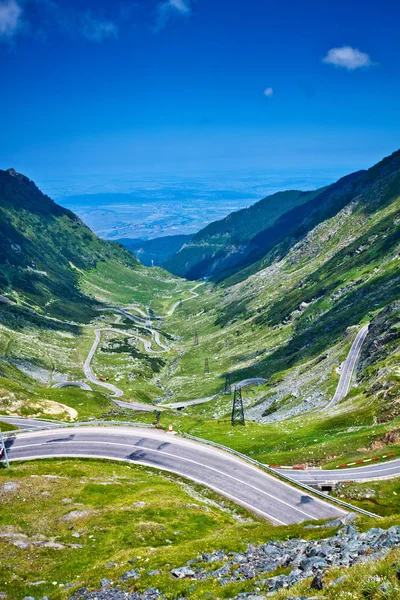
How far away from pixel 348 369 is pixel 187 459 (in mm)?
80793

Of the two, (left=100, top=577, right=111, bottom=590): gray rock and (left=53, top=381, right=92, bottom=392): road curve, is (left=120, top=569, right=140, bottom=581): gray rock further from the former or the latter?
(left=53, top=381, right=92, bottom=392): road curve

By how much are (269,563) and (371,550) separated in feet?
31.6

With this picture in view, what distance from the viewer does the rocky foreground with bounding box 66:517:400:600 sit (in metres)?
24.2

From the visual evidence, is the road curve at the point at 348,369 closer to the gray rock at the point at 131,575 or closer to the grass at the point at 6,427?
the grass at the point at 6,427

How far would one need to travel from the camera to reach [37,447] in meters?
78.2

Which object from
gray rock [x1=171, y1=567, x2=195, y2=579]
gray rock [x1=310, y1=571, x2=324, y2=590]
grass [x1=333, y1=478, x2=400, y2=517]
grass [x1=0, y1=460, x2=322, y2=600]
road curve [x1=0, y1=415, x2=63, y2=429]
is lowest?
grass [x1=333, y1=478, x2=400, y2=517]

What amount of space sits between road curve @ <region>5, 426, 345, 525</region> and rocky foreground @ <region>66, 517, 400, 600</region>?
19.8 m

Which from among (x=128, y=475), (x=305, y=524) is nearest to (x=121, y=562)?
(x=305, y=524)

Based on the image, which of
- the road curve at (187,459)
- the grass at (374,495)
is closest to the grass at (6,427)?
the road curve at (187,459)

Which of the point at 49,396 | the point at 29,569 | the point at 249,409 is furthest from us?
the point at 249,409

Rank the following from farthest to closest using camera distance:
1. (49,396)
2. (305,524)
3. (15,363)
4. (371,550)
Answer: (15,363) → (49,396) → (305,524) → (371,550)

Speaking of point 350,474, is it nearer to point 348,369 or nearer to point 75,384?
point 348,369

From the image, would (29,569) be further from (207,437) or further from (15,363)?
(15,363)

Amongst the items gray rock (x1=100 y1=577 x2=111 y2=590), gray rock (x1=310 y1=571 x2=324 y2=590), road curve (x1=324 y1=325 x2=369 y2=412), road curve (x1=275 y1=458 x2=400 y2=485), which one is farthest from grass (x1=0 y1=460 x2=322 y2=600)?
road curve (x1=324 y1=325 x2=369 y2=412)
